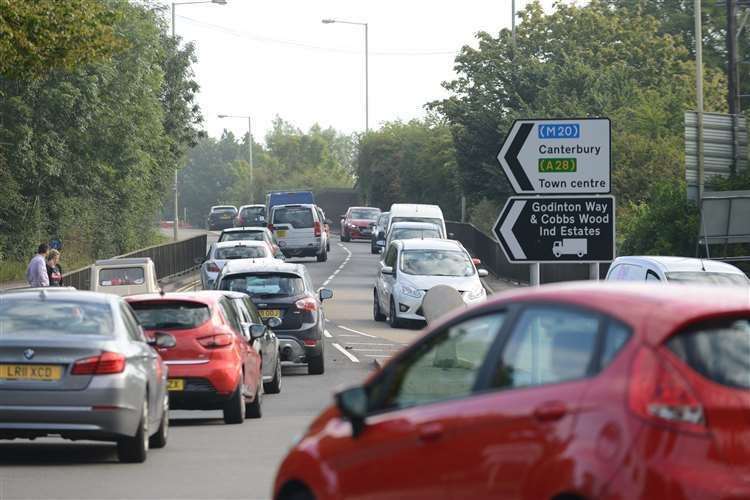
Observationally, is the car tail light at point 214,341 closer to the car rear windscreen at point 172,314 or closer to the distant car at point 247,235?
the car rear windscreen at point 172,314

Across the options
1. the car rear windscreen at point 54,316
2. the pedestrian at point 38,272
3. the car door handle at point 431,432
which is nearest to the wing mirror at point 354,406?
the car door handle at point 431,432

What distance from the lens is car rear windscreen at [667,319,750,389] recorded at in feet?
19.3

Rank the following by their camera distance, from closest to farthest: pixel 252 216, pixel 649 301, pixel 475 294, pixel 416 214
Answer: pixel 649 301 < pixel 475 294 < pixel 416 214 < pixel 252 216

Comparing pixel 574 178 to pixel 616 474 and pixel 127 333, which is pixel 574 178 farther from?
pixel 616 474

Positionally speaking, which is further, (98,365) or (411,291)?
(411,291)

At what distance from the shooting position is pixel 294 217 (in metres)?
58.6

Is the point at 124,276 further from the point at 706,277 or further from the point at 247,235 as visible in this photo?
the point at 706,277

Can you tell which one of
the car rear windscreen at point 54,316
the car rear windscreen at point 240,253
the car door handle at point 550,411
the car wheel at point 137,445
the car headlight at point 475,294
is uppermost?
the car door handle at point 550,411

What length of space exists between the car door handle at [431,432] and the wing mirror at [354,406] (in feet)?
1.22

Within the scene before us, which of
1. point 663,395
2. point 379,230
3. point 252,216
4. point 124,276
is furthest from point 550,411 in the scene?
point 252,216

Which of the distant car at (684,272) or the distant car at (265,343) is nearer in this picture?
the distant car at (684,272)

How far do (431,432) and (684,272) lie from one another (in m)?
13.5

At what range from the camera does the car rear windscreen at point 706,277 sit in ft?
63.9

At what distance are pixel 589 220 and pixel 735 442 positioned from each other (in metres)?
9.01
